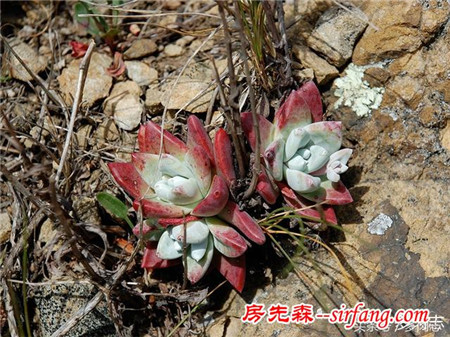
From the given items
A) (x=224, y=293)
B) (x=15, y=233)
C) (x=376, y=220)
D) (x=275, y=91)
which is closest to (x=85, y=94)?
(x=15, y=233)

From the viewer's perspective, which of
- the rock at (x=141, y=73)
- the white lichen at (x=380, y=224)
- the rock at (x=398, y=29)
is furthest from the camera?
the rock at (x=141, y=73)

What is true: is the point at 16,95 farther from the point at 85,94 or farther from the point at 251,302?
the point at 251,302

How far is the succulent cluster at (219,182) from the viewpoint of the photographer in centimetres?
195

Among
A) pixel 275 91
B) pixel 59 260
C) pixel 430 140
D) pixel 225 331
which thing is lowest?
pixel 225 331

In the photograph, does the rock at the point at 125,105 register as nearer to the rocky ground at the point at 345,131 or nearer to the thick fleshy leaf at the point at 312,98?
the rocky ground at the point at 345,131

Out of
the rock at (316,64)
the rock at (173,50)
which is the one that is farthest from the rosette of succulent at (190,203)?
the rock at (173,50)

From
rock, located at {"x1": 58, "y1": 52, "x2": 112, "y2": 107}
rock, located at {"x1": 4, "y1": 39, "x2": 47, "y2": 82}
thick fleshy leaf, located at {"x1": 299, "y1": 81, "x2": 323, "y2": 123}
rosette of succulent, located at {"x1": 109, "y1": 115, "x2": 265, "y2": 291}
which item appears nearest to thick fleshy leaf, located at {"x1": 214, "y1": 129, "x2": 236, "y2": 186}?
rosette of succulent, located at {"x1": 109, "y1": 115, "x2": 265, "y2": 291}

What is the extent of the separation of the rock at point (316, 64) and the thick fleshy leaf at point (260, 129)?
0.40 meters

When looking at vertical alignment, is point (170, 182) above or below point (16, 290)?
above

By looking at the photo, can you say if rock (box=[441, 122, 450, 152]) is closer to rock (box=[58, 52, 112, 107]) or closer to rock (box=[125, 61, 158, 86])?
rock (box=[125, 61, 158, 86])

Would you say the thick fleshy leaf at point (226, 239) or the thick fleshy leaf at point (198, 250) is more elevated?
the thick fleshy leaf at point (226, 239)

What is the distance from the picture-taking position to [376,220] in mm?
2115

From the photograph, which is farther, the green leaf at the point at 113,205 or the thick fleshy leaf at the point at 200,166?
the green leaf at the point at 113,205

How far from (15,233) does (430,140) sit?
1.68m
